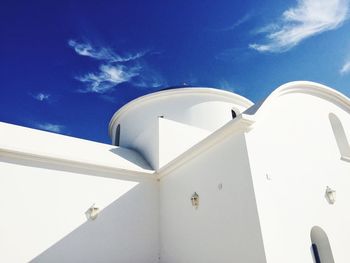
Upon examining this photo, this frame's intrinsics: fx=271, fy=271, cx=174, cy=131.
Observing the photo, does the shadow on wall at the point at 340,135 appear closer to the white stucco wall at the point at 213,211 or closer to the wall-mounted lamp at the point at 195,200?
the white stucco wall at the point at 213,211

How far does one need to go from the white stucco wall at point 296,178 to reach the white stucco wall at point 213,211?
1.10ft

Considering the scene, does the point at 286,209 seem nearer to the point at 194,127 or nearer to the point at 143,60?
the point at 194,127

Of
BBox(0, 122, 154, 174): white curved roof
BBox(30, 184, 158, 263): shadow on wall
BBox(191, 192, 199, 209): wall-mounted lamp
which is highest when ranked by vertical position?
BBox(0, 122, 154, 174): white curved roof

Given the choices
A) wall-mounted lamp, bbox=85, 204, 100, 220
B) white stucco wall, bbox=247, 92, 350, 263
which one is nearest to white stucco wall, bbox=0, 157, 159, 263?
wall-mounted lamp, bbox=85, 204, 100, 220

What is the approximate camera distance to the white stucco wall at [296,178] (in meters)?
6.48

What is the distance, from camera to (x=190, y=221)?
28.2 ft

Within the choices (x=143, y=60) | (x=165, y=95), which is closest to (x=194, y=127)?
(x=165, y=95)

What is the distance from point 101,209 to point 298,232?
614 cm

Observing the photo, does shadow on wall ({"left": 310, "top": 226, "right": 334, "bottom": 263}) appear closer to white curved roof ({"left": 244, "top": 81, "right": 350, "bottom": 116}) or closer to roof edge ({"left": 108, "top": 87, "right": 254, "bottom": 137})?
white curved roof ({"left": 244, "top": 81, "right": 350, "bottom": 116})

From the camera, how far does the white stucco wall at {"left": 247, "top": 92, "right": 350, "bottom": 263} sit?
648 centimetres

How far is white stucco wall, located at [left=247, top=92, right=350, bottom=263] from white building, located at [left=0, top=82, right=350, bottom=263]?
0.03m

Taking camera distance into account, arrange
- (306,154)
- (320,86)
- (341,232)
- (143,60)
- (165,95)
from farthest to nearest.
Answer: (165,95) → (143,60) → (320,86) → (306,154) → (341,232)

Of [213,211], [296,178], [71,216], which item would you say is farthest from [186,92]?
[71,216]

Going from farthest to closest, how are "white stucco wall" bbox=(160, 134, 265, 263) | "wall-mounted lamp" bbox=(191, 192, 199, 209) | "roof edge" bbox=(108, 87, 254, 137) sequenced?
"roof edge" bbox=(108, 87, 254, 137) < "wall-mounted lamp" bbox=(191, 192, 199, 209) < "white stucco wall" bbox=(160, 134, 265, 263)
